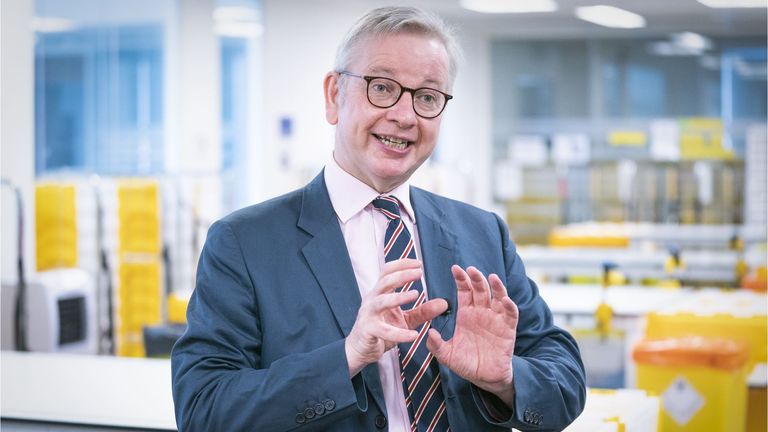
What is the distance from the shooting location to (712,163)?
45.3 ft

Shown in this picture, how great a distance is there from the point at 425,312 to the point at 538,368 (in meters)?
0.29

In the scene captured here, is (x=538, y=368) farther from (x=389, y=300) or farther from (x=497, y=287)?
(x=389, y=300)

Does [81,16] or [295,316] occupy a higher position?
[81,16]

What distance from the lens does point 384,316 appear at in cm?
158

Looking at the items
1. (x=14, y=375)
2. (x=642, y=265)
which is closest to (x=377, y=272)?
(x=14, y=375)

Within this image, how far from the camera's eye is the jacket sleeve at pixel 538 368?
5.81ft

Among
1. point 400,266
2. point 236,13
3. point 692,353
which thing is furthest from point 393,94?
point 236,13

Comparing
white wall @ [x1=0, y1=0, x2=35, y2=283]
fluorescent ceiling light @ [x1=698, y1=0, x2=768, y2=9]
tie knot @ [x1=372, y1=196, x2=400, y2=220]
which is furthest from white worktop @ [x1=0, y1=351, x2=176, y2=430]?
fluorescent ceiling light @ [x1=698, y1=0, x2=768, y2=9]

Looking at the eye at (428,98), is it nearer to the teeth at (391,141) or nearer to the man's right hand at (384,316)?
the teeth at (391,141)

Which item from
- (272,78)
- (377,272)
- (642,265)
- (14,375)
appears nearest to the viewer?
(377,272)

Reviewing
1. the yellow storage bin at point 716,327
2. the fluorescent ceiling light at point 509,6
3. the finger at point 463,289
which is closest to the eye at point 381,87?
the finger at point 463,289

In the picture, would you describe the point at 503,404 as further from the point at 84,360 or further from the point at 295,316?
the point at 84,360

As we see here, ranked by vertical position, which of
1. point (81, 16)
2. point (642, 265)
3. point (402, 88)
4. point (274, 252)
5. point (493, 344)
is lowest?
point (642, 265)

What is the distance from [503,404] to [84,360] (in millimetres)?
2191
